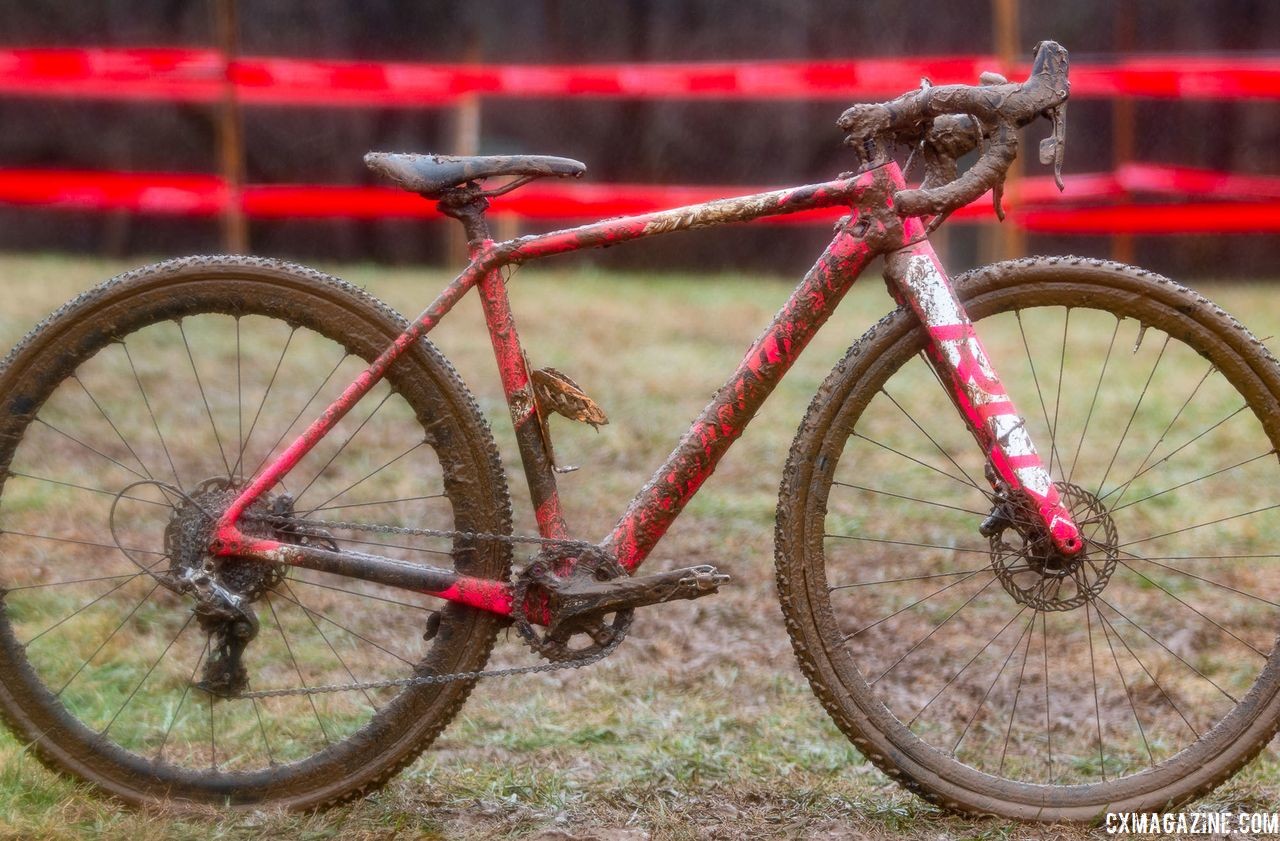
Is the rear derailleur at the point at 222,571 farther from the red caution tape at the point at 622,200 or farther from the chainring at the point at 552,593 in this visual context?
the red caution tape at the point at 622,200

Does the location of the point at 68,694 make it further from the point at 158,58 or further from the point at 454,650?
the point at 158,58

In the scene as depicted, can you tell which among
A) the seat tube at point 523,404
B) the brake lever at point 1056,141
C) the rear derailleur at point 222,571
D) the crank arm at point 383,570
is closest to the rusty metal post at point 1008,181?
→ the brake lever at point 1056,141

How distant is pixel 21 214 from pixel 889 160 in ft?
30.0

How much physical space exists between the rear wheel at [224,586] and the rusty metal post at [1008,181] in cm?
475

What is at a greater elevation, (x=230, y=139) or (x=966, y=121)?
(x=230, y=139)

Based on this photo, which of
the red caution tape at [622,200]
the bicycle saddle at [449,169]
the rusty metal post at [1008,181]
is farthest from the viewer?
the red caution tape at [622,200]

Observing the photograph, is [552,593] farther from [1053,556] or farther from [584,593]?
[1053,556]

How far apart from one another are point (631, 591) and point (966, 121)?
1081mm

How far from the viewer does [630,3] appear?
10344 mm

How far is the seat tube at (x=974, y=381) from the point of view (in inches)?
104

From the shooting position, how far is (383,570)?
275 cm

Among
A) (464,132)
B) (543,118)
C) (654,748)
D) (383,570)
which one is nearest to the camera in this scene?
(383,570)

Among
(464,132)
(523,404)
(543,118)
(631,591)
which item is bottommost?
(631,591)

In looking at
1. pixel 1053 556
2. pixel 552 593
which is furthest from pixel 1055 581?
pixel 552 593
